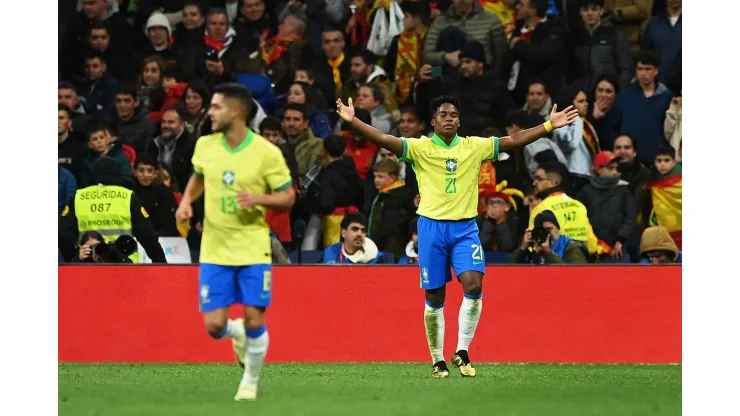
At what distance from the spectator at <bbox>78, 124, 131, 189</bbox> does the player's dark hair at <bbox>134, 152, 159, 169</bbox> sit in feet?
1.99

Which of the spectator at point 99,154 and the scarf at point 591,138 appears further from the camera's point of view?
the spectator at point 99,154

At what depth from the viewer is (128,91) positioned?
18.3m

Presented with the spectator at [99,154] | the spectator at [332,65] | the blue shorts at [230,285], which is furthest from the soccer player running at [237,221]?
the spectator at [332,65]

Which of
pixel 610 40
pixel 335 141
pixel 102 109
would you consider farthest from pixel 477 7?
pixel 102 109

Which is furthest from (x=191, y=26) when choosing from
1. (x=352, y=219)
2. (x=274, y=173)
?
(x=274, y=173)

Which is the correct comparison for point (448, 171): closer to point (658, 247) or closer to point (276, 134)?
point (658, 247)

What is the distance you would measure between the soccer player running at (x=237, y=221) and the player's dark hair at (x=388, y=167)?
6010 millimetres

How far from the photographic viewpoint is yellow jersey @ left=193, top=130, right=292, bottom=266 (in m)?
10.3

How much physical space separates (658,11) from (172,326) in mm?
7883

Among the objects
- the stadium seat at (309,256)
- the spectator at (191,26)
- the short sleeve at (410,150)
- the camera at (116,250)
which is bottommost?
the stadium seat at (309,256)

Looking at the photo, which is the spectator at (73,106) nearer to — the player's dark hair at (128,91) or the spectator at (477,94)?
the player's dark hair at (128,91)

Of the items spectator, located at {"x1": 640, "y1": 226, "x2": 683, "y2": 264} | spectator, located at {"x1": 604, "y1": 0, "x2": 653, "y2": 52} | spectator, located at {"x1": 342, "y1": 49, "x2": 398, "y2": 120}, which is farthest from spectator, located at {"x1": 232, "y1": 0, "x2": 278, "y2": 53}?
spectator, located at {"x1": 640, "y1": 226, "x2": 683, "y2": 264}

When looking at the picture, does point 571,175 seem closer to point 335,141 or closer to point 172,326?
point 335,141

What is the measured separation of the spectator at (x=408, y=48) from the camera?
18344 mm
